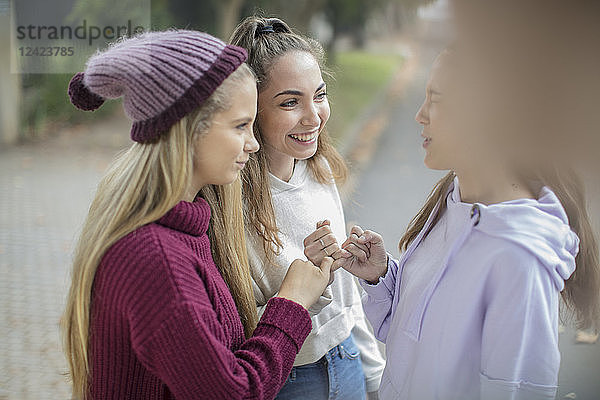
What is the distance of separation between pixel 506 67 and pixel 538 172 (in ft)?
1.62

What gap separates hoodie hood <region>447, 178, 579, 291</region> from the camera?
113 cm

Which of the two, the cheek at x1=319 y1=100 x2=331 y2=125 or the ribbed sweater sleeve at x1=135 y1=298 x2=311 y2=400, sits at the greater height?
the cheek at x1=319 y1=100 x2=331 y2=125

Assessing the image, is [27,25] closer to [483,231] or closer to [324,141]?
[324,141]

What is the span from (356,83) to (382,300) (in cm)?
1208

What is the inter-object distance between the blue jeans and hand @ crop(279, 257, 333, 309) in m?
0.31

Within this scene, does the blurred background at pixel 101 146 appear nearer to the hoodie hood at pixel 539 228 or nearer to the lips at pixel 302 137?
the hoodie hood at pixel 539 228

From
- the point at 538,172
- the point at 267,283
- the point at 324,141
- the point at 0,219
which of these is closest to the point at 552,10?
the point at 538,172

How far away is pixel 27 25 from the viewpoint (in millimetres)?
3922

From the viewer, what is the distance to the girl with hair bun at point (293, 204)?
169 centimetres

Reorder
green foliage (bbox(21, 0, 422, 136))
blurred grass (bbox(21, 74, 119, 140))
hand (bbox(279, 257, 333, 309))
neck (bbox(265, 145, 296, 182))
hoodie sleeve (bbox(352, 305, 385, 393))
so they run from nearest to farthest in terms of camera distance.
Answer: hand (bbox(279, 257, 333, 309)) < neck (bbox(265, 145, 296, 182)) < hoodie sleeve (bbox(352, 305, 385, 393)) < green foliage (bbox(21, 0, 422, 136)) < blurred grass (bbox(21, 74, 119, 140))

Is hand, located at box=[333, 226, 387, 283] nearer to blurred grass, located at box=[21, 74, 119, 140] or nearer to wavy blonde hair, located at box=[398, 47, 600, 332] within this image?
wavy blonde hair, located at box=[398, 47, 600, 332]

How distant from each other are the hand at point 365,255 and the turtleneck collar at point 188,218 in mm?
403

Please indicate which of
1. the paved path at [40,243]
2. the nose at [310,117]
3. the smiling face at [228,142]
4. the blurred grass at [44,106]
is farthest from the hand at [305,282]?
the blurred grass at [44,106]

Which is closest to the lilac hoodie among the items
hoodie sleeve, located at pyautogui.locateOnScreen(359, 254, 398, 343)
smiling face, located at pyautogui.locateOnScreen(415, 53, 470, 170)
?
smiling face, located at pyautogui.locateOnScreen(415, 53, 470, 170)
